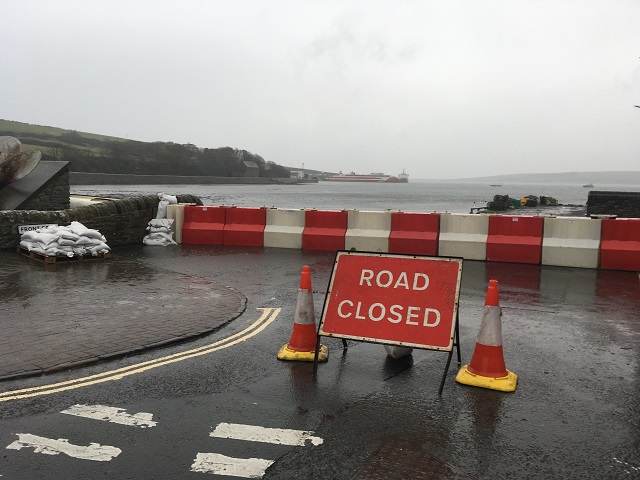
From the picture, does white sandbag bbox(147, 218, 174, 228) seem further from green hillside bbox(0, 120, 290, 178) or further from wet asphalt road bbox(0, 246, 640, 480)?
green hillside bbox(0, 120, 290, 178)

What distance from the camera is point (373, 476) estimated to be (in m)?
3.88


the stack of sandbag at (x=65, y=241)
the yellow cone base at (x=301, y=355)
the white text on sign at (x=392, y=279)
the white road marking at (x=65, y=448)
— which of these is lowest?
the white road marking at (x=65, y=448)

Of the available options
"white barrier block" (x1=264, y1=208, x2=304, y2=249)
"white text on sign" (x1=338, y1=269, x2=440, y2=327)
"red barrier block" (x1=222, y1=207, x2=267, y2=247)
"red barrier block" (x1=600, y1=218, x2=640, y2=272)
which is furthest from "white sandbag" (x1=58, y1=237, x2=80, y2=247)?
"red barrier block" (x1=600, y1=218, x2=640, y2=272)

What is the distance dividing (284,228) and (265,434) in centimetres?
1099

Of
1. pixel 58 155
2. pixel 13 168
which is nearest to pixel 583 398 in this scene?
pixel 13 168

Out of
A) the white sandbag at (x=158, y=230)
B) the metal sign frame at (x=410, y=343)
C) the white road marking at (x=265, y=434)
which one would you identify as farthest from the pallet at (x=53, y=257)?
the white road marking at (x=265, y=434)

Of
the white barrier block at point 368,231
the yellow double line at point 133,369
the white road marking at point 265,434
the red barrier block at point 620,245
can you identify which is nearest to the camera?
the white road marking at point 265,434

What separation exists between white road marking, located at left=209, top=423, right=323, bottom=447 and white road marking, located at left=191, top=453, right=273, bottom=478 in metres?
0.30

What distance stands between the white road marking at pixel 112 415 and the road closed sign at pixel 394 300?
2.05 m

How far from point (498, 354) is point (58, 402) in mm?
4190

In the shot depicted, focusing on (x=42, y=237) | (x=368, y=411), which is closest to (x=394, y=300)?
(x=368, y=411)

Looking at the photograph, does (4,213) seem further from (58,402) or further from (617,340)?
(617,340)

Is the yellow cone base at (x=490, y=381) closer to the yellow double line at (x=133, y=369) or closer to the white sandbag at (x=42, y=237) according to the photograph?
the yellow double line at (x=133, y=369)

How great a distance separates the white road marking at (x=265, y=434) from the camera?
4375 mm
